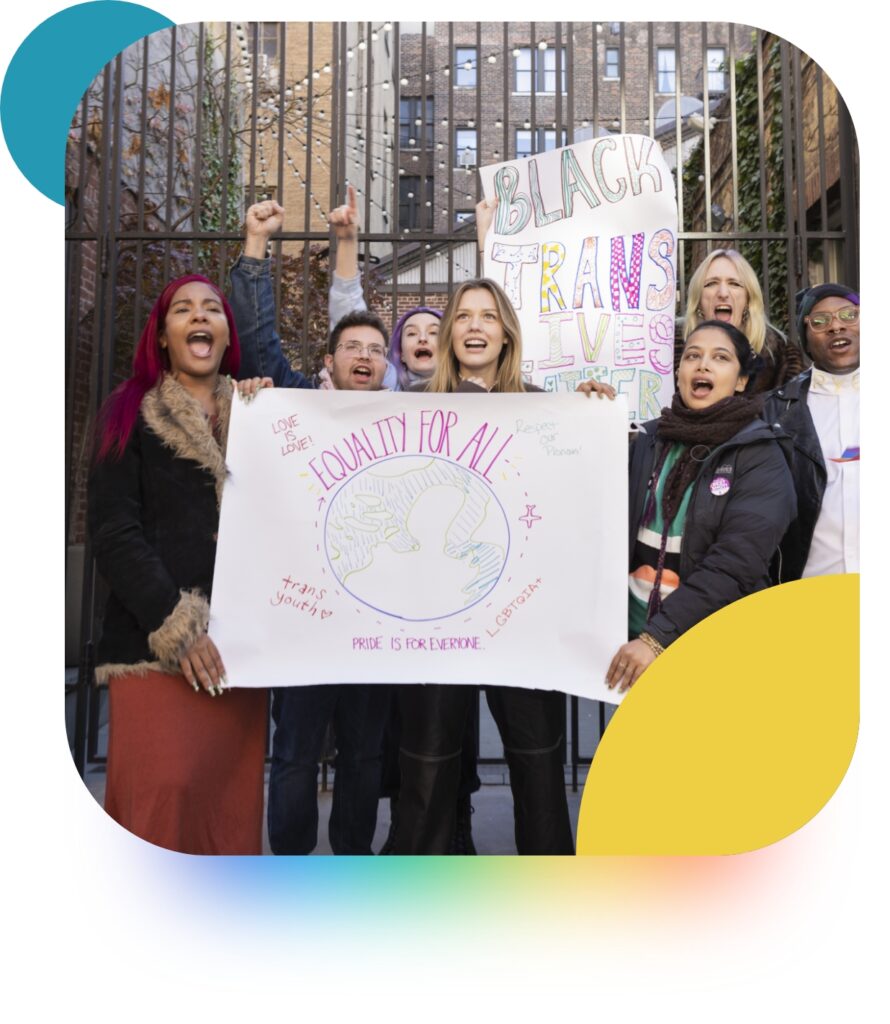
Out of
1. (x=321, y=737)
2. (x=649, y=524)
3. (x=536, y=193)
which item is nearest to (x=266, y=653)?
(x=321, y=737)

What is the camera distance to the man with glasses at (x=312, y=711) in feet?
9.18

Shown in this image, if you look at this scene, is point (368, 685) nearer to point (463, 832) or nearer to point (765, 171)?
point (463, 832)

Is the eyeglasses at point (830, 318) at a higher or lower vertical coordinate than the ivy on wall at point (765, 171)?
lower

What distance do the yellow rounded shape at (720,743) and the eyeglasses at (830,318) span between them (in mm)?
907

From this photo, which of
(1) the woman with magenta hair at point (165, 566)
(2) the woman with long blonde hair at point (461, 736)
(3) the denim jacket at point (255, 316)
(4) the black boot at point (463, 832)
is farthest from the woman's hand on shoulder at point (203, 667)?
(4) the black boot at point (463, 832)

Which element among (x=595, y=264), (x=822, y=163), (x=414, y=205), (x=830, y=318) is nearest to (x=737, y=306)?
(x=830, y=318)

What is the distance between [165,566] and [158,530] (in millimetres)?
111

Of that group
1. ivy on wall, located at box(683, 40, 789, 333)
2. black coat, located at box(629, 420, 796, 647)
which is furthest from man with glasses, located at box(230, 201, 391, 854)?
ivy on wall, located at box(683, 40, 789, 333)

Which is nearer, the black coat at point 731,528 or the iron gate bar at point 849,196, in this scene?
the black coat at point 731,528

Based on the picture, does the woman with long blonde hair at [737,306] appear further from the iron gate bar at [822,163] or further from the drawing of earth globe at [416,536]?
the drawing of earth globe at [416,536]

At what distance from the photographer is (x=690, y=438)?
102 inches

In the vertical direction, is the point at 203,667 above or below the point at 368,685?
above

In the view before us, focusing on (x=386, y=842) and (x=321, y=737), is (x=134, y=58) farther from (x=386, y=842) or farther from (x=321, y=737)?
(x=386, y=842)

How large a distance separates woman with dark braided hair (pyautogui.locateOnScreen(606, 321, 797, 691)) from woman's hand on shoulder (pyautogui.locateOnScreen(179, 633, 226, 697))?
119 centimetres
